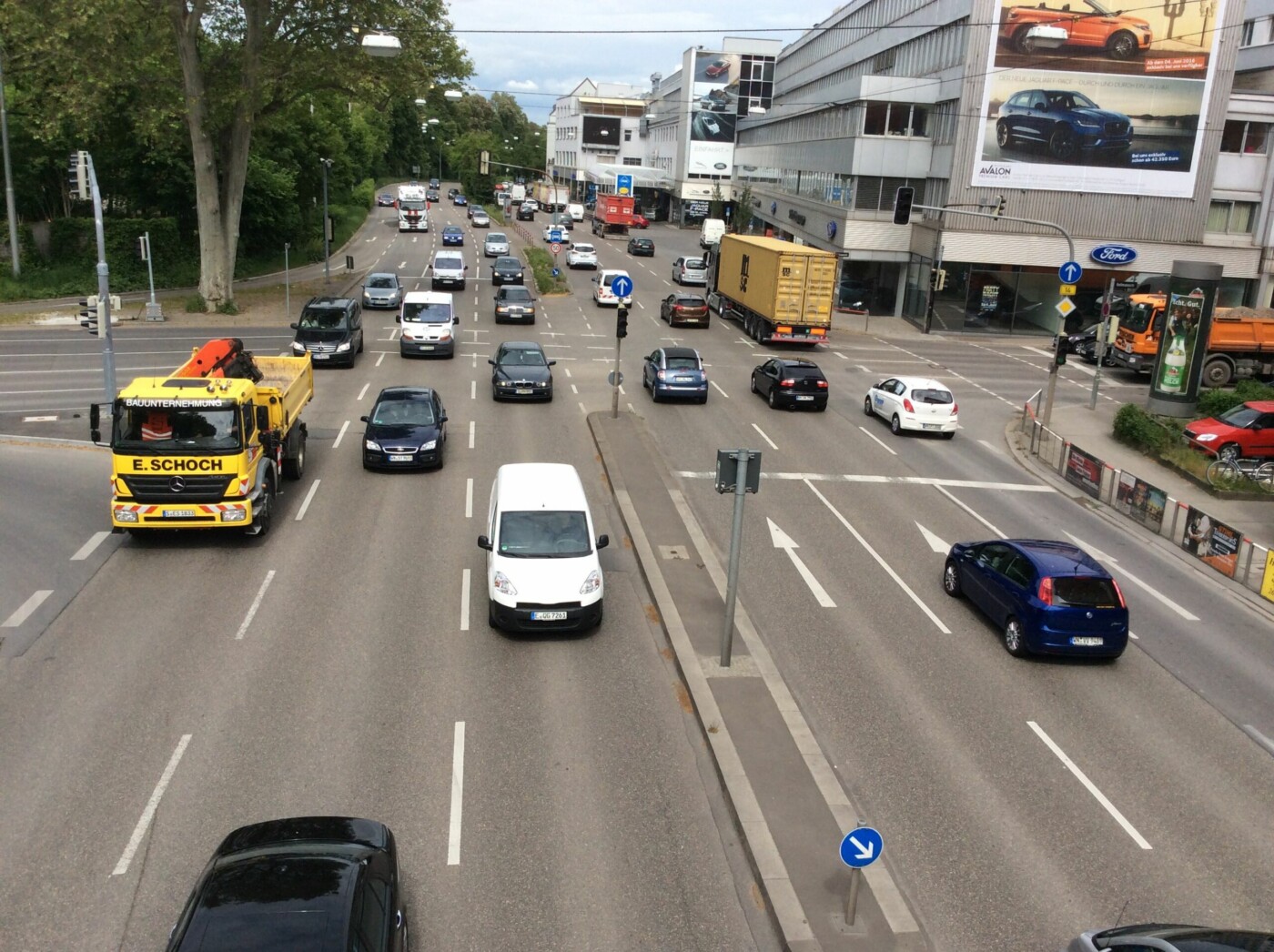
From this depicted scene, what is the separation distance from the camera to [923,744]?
1309cm

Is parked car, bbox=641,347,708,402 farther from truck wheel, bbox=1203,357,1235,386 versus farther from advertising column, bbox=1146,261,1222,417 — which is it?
truck wheel, bbox=1203,357,1235,386

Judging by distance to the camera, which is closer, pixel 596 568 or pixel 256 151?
pixel 596 568

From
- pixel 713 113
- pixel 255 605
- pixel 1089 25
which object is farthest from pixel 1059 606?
pixel 713 113

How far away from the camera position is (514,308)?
1780 inches

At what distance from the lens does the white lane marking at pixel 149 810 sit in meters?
10.0

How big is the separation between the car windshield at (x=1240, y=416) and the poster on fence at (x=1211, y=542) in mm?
9217

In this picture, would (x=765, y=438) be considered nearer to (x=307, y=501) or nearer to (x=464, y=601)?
(x=307, y=501)

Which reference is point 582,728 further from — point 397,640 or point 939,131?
point 939,131

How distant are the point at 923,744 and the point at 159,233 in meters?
51.7

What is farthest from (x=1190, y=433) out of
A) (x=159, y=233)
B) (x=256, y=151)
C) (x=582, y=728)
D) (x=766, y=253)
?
(x=256, y=151)

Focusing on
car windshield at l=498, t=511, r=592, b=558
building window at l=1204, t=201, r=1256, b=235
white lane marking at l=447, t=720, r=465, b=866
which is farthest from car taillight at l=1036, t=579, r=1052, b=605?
building window at l=1204, t=201, r=1256, b=235

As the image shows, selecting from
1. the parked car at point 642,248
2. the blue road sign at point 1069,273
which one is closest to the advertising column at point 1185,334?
the blue road sign at point 1069,273

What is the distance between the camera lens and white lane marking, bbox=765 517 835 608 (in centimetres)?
1775

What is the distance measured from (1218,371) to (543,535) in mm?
32014
